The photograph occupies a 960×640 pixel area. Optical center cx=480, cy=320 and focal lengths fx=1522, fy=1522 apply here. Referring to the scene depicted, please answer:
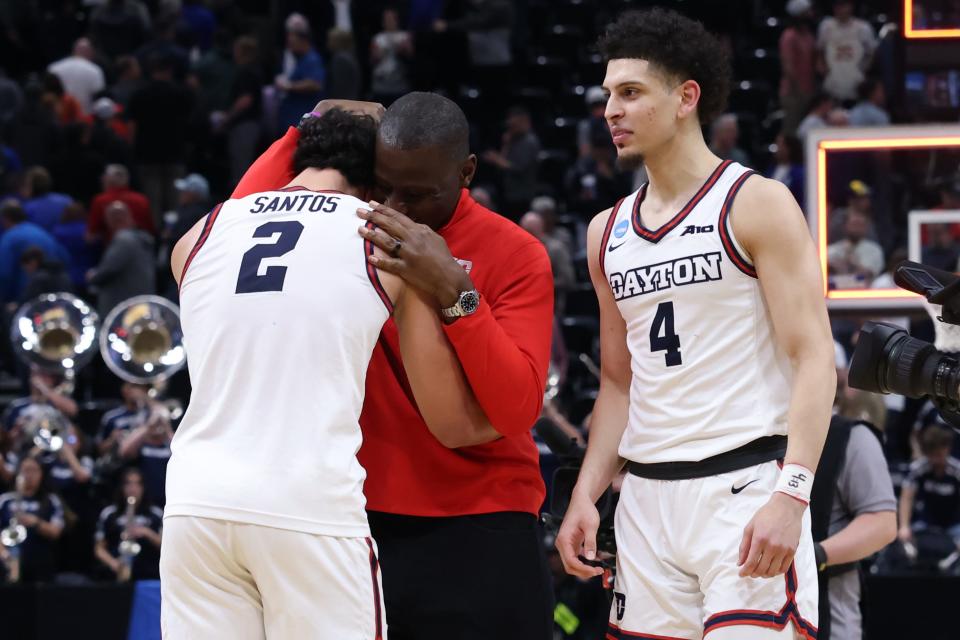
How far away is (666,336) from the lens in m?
3.91

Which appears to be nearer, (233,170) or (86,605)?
(86,605)

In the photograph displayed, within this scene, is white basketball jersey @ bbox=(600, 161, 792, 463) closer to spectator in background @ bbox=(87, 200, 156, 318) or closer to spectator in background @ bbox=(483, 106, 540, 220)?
spectator in background @ bbox=(87, 200, 156, 318)

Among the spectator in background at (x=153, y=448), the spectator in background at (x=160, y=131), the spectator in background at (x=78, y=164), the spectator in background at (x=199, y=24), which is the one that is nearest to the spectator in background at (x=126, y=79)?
the spectator in background at (x=160, y=131)

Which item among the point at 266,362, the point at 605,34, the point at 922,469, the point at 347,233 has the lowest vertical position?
the point at 922,469

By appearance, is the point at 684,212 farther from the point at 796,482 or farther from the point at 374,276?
the point at 374,276

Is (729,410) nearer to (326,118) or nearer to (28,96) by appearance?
(326,118)

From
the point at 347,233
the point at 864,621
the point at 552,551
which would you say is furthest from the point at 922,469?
the point at 347,233

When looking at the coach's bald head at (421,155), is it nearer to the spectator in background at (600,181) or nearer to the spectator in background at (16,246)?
the spectator in background at (16,246)

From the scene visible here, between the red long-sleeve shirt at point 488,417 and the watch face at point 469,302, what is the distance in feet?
0.50

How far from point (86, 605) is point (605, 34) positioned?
5424mm

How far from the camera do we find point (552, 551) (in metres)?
9.55

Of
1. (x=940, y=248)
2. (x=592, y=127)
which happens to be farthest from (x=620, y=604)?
(x=592, y=127)

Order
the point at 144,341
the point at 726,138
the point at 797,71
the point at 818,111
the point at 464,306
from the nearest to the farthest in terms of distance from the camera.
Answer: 1. the point at 464,306
2. the point at 144,341
3. the point at 726,138
4. the point at 818,111
5. the point at 797,71

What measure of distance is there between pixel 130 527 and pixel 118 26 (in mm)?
8655
